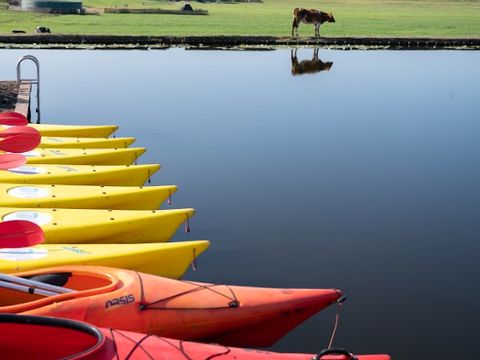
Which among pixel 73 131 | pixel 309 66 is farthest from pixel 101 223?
pixel 309 66

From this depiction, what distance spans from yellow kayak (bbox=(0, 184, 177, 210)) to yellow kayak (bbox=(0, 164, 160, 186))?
15.2 inches

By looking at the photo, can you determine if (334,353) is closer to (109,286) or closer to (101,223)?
(109,286)

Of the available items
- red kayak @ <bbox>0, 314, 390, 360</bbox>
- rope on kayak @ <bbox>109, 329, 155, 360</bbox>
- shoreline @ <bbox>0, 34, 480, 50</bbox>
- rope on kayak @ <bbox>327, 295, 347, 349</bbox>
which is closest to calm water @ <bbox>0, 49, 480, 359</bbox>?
rope on kayak @ <bbox>327, 295, 347, 349</bbox>

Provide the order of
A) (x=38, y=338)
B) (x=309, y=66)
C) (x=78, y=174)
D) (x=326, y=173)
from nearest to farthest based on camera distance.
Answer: (x=38, y=338)
(x=78, y=174)
(x=326, y=173)
(x=309, y=66)

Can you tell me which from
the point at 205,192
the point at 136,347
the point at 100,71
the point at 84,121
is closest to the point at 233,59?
the point at 100,71

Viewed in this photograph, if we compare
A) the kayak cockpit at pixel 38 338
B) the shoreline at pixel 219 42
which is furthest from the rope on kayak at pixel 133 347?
the shoreline at pixel 219 42

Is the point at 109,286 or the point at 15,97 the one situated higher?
the point at 15,97

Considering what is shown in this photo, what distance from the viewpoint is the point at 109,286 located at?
6703mm

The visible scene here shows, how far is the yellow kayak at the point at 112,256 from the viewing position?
743cm

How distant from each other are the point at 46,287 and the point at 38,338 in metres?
1.42

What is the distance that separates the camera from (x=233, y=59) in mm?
26094

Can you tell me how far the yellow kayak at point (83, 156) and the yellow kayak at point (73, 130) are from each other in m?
1.28

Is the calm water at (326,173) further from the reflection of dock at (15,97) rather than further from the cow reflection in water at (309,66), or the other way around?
the reflection of dock at (15,97)

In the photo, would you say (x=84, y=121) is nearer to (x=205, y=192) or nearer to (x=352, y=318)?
(x=205, y=192)
